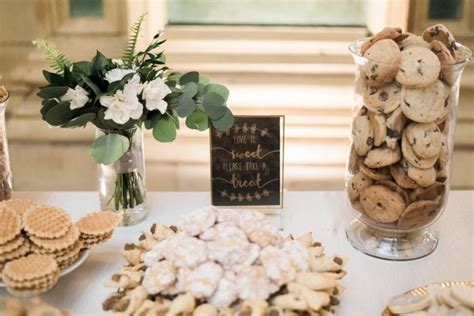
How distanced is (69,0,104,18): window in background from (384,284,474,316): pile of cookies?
157 cm

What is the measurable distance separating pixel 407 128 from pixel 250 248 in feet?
0.99

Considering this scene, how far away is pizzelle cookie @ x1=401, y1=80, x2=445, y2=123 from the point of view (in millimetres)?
993

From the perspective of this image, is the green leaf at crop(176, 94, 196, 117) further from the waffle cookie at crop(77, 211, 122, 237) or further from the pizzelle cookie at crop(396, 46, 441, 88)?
the pizzelle cookie at crop(396, 46, 441, 88)

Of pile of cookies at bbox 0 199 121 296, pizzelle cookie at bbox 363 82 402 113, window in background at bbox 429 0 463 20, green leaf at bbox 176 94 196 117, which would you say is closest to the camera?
pile of cookies at bbox 0 199 121 296

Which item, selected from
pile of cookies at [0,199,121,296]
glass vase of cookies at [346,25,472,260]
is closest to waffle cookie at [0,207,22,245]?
pile of cookies at [0,199,121,296]

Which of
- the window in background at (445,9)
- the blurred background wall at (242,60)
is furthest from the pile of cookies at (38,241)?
the window in background at (445,9)

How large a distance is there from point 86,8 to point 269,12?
0.59 metres

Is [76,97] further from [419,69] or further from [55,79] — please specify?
[419,69]

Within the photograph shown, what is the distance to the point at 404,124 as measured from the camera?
1.02 m

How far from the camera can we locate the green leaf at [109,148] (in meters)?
1.07

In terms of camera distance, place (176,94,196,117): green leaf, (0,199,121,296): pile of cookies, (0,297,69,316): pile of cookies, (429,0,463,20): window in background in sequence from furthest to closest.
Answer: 1. (429,0,463,20): window in background
2. (176,94,196,117): green leaf
3. (0,199,121,296): pile of cookies
4. (0,297,69,316): pile of cookies

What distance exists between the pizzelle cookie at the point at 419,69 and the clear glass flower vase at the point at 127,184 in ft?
1.45

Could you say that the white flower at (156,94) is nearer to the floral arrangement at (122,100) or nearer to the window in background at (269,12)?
the floral arrangement at (122,100)

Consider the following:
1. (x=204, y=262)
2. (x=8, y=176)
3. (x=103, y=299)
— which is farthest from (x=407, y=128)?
(x=8, y=176)
